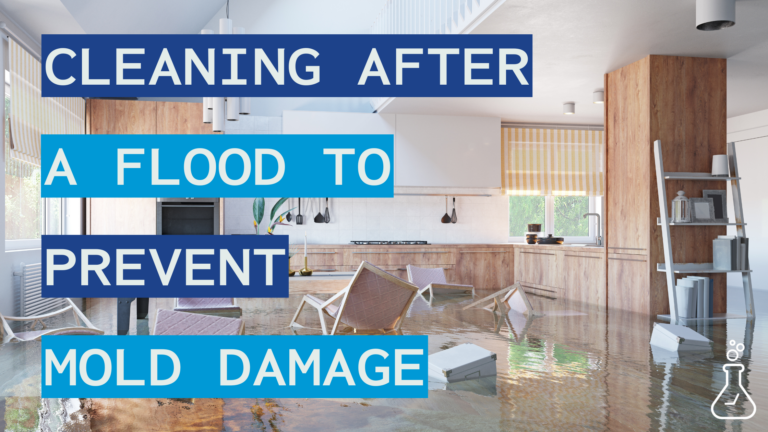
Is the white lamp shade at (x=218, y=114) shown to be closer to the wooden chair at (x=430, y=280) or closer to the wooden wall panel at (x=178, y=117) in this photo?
the wooden wall panel at (x=178, y=117)

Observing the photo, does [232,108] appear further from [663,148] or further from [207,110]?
[663,148]

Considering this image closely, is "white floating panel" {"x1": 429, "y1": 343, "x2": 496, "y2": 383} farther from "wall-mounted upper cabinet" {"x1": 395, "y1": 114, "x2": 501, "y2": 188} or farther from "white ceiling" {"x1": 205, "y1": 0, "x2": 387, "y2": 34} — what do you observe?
"white ceiling" {"x1": 205, "y1": 0, "x2": 387, "y2": 34}

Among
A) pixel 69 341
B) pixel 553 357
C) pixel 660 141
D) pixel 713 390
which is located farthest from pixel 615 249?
pixel 69 341

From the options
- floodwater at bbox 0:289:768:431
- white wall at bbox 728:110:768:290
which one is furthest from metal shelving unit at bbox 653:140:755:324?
white wall at bbox 728:110:768:290

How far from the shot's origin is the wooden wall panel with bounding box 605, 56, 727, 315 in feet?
18.5

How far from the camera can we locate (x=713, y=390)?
3.01 metres

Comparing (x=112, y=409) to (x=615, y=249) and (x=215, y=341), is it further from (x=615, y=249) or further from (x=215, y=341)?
(x=615, y=249)

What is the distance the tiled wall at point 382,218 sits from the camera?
8.62 m

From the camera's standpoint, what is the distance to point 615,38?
207 inches

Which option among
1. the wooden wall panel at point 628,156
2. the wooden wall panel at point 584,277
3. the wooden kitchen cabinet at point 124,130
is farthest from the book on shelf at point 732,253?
the wooden kitchen cabinet at point 124,130

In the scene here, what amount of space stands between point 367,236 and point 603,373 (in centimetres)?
577

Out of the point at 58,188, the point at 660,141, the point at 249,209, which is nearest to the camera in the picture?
the point at 58,188

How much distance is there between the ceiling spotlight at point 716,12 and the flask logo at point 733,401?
244 cm

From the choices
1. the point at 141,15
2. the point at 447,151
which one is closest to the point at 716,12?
the point at 447,151
